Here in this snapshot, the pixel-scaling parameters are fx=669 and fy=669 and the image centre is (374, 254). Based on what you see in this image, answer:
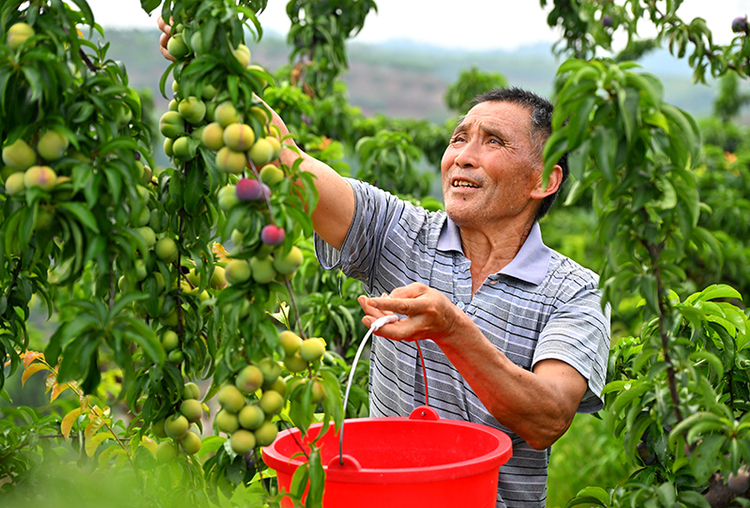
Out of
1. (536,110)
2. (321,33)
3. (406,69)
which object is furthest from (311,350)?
(406,69)

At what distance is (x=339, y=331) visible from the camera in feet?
8.96

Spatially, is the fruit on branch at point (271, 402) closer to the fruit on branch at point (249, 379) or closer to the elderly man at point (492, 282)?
the fruit on branch at point (249, 379)

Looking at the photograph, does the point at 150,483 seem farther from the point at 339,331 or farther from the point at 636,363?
the point at 339,331

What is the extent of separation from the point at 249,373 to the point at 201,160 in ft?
1.34

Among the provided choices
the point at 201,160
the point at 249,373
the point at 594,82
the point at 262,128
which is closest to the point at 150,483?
the point at 249,373

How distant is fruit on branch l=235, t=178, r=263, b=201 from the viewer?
1.00m

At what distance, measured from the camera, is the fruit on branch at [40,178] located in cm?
94

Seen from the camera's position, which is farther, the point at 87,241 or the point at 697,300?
the point at 697,300

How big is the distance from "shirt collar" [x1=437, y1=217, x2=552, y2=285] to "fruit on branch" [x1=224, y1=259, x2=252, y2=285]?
1.03m

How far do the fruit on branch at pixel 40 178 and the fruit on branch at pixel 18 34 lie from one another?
19cm

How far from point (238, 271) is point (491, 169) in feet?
3.71

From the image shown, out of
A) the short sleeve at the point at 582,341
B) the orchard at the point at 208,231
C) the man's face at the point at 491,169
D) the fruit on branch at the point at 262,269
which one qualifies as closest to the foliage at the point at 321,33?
the man's face at the point at 491,169

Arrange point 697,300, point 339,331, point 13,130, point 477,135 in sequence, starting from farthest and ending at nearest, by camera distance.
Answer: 1. point 339,331
2. point 477,135
3. point 697,300
4. point 13,130

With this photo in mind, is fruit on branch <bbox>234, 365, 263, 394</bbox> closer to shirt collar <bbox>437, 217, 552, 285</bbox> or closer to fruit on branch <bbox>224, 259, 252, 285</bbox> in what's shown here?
fruit on branch <bbox>224, 259, 252, 285</bbox>
